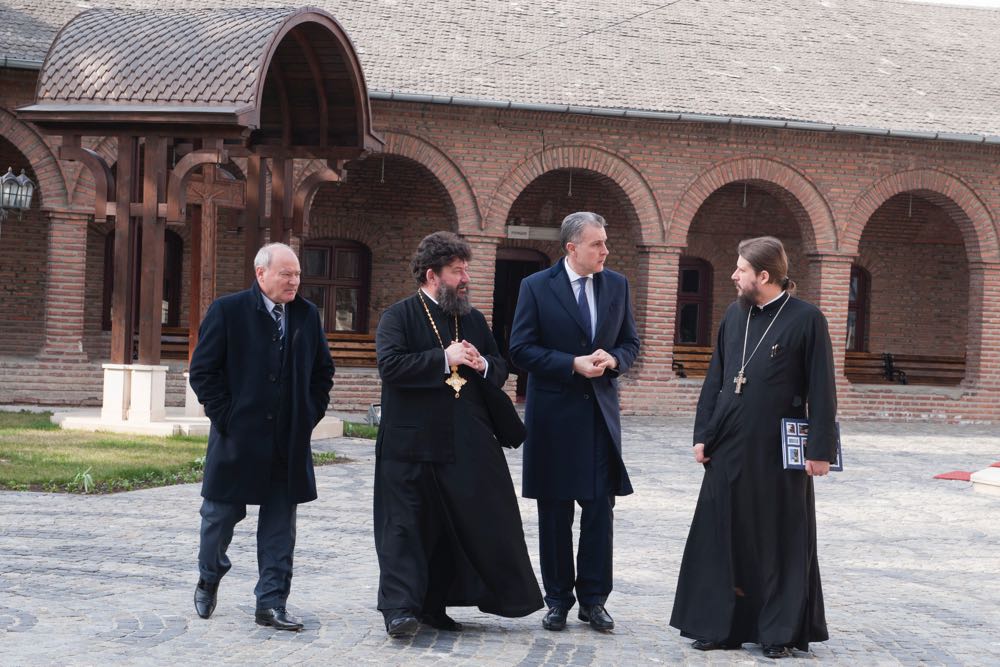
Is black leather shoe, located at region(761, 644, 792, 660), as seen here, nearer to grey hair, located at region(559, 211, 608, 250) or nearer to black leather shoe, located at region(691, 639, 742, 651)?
black leather shoe, located at region(691, 639, 742, 651)

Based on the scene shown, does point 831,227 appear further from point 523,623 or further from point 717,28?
point 523,623

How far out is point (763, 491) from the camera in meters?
5.65

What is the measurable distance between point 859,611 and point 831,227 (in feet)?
44.6

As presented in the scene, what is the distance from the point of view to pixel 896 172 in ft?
64.9

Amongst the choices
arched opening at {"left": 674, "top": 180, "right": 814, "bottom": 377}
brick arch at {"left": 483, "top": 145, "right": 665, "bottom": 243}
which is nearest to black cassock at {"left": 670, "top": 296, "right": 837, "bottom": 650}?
brick arch at {"left": 483, "top": 145, "right": 665, "bottom": 243}

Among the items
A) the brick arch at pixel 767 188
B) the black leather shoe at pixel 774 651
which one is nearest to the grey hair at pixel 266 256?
the black leather shoe at pixel 774 651

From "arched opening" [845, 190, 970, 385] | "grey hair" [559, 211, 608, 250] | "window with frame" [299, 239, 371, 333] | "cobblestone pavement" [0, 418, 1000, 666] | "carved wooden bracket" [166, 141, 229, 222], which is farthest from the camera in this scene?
"arched opening" [845, 190, 970, 385]

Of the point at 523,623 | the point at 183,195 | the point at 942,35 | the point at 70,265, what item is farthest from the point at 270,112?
the point at 942,35

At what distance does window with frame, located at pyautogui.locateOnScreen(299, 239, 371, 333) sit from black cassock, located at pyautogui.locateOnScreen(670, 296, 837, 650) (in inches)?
627

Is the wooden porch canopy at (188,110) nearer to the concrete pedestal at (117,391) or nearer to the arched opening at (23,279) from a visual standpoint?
the concrete pedestal at (117,391)

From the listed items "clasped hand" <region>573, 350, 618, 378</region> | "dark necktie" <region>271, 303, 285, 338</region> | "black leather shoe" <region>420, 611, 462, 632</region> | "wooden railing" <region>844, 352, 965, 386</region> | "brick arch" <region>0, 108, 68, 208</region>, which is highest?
"brick arch" <region>0, 108, 68, 208</region>

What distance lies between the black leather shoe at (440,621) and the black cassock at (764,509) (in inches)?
37.0

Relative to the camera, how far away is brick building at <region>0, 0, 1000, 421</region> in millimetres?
17922

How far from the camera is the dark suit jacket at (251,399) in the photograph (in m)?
5.68
